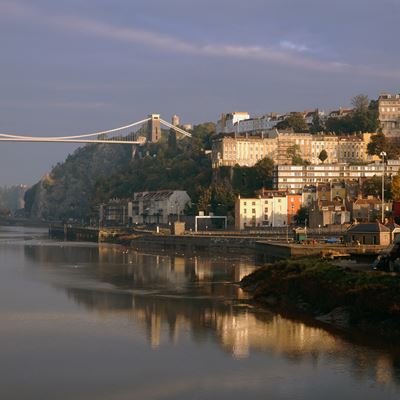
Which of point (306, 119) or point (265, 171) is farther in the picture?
point (306, 119)

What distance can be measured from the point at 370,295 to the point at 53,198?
132601mm

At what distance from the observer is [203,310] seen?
1133 inches

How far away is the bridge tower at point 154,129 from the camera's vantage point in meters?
132

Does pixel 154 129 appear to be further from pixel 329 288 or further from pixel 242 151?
pixel 329 288

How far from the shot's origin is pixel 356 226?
43.4 metres

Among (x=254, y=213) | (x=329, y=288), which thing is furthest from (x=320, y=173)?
(x=329, y=288)

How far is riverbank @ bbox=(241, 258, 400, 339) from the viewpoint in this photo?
77.9 ft

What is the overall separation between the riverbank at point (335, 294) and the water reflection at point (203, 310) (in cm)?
99

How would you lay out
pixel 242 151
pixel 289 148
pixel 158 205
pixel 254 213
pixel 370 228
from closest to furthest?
pixel 370 228
pixel 254 213
pixel 289 148
pixel 242 151
pixel 158 205

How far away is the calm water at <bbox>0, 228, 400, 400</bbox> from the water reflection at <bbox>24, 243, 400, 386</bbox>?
43mm

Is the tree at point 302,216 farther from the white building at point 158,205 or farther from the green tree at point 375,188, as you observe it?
the white building at point 158,205

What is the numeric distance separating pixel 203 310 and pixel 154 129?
10484 cm

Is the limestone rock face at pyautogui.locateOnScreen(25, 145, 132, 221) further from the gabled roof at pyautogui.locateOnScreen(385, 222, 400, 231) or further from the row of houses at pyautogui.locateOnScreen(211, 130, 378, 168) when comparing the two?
the gabled roof at pyautogui.locateOnScreen(385, 222, 400, 231)

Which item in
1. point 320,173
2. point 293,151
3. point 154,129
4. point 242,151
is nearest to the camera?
point 320,173
